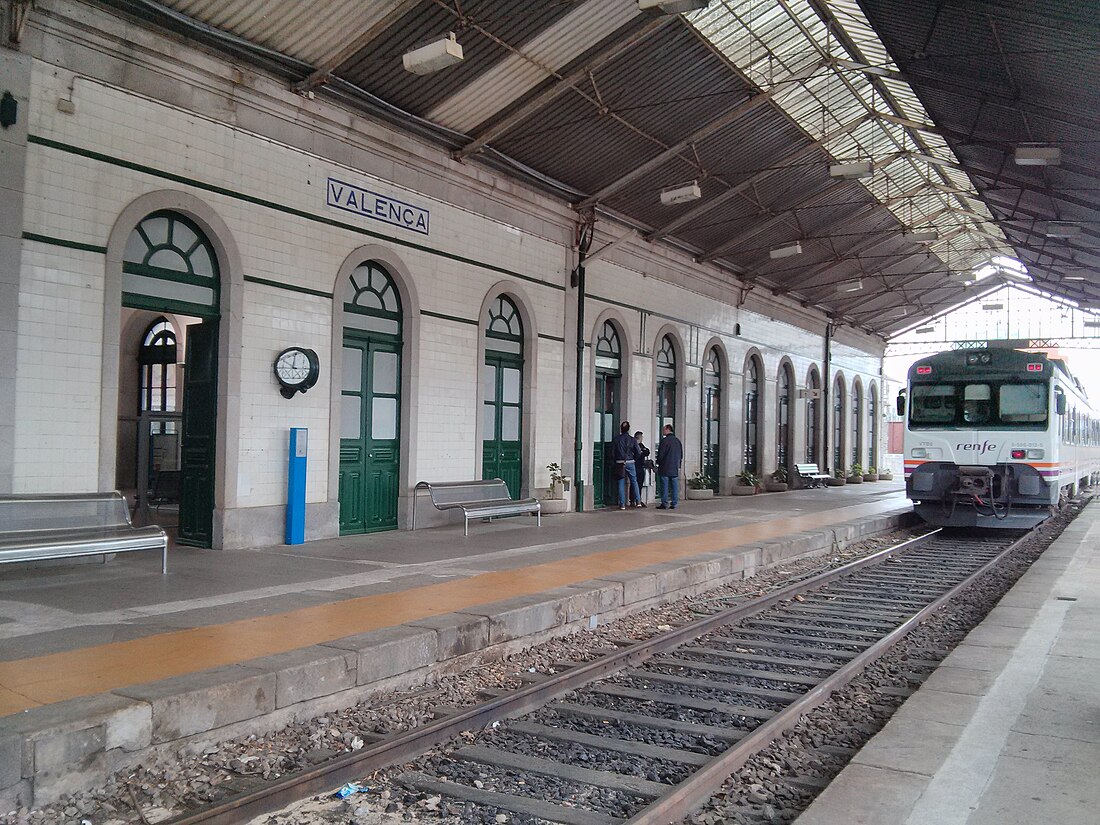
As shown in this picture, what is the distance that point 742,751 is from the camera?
4719 mm

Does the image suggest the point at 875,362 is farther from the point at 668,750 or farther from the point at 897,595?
the point at 668,750

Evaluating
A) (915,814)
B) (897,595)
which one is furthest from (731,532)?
(915,814)

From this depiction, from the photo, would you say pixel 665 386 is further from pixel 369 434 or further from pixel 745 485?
pixel 369 434

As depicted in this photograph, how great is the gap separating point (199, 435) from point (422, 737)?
22.0 feet

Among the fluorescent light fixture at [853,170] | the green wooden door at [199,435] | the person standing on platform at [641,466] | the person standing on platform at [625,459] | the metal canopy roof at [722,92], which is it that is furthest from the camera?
the person standing on platform at [641,466]

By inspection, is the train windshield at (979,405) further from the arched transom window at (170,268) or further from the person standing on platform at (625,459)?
the arched transom window at (170,268)

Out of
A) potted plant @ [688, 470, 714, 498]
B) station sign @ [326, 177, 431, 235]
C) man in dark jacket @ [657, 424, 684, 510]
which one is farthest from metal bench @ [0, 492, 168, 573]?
potted plant @ [688, 470, 714, 498]

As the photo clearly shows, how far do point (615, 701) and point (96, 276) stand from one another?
261 inches

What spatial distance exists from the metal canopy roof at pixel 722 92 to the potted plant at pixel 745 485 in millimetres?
5631

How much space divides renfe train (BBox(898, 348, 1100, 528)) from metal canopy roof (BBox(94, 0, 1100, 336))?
4.26 m

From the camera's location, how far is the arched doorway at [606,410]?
17.7 m

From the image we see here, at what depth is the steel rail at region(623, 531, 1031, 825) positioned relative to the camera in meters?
3.97

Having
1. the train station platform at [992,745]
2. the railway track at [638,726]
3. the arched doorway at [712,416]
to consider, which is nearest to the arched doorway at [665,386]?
the arched doorway at [712,416]

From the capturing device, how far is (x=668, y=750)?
4922 mm
